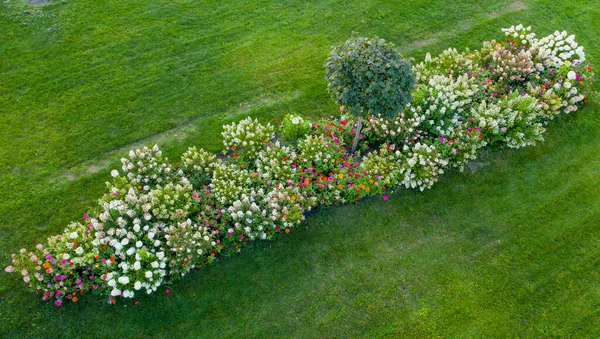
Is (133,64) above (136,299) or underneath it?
above

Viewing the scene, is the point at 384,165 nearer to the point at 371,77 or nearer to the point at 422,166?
the point at 422,166

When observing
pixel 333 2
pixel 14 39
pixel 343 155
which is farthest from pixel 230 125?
pixel 14 39

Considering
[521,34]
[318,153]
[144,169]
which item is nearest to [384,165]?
[318,153]

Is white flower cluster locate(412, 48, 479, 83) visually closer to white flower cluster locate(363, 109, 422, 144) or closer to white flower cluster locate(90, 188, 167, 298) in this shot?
white flower cluster locate(363, 109, 422, 144)

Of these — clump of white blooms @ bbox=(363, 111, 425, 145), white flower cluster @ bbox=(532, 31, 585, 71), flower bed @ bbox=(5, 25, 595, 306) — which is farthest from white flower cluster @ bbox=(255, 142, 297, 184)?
white flower cluster @ bbox=(532, 31, 585, 71)

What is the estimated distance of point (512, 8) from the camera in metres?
13.9

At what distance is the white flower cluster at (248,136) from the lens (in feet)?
32.2

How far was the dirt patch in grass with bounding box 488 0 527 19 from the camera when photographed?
45.0 ft

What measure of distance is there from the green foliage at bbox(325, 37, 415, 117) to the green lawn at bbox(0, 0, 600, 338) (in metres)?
2.49

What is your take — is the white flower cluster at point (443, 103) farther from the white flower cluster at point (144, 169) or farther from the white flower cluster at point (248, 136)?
the white flower cluster at point (144, 169)

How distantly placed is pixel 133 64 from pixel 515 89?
10.6 metres

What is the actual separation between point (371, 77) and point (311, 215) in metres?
3.36

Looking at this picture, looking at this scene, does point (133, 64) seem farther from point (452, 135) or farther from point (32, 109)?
point (452, 135)

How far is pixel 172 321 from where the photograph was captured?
824 centimetres
